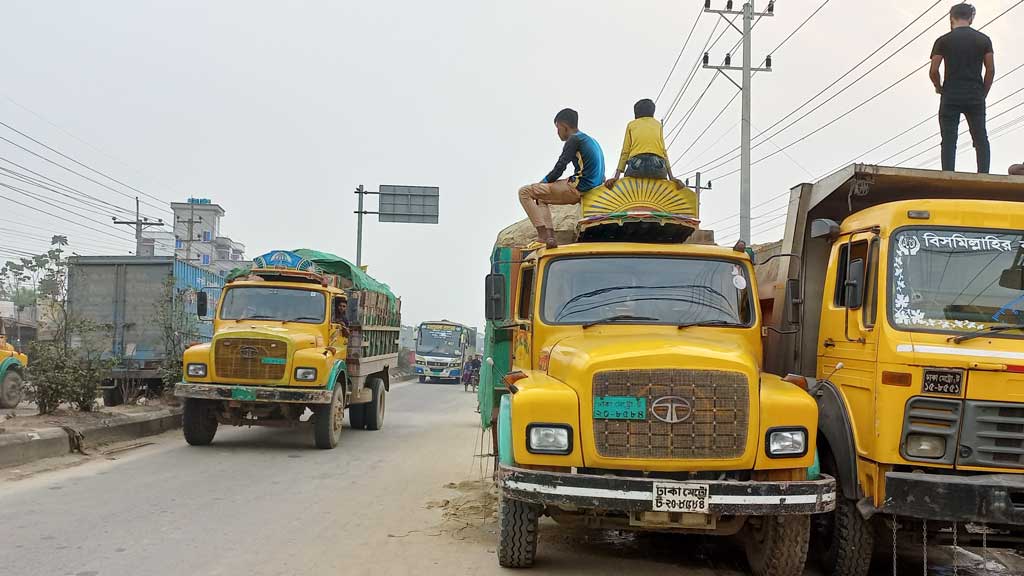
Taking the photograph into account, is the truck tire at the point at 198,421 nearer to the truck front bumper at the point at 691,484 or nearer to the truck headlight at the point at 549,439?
the truck headlight at the point at 549,439

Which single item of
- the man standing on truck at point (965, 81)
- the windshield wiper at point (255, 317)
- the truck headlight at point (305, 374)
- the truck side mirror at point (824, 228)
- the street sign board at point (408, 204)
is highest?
the street sign board at point (408, 204)

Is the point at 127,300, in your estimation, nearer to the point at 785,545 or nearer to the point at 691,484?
the point at 691,484

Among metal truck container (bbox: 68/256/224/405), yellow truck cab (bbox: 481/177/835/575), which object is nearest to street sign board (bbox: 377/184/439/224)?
metal truck container (bbox: 68/256/224/405)

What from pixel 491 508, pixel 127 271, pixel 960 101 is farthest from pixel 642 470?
pixel 127 271

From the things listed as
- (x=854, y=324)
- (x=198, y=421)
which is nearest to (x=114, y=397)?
(x=198, y=421)

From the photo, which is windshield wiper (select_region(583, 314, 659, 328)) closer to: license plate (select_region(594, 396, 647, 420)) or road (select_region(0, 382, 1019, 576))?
license plate (select_region(594, 396, 647, 420))

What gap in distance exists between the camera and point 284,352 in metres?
11.8

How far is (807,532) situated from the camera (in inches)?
213

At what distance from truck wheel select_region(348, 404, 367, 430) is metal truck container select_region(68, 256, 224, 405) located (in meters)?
3.35

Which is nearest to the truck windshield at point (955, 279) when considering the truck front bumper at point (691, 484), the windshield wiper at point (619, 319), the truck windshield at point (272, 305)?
the truck front bumper at point (691, 484)

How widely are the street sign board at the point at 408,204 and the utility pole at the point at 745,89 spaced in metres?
12.6

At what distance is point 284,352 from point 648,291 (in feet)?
22.6

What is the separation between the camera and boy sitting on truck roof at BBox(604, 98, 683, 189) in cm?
780

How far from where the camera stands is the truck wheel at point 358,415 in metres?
15.5
